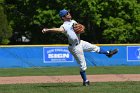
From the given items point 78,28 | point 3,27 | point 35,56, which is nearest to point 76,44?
point 78,28

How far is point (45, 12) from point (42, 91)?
84.4ft

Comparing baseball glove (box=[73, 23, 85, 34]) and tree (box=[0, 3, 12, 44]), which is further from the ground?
baseball glove (box=[73, 23, 85, 34])

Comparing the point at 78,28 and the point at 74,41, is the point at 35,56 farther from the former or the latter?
the point at 78,28

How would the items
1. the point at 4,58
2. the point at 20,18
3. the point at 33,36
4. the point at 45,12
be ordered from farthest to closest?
the point at 33,36
the point at 20,18
the point at 45,12
the point at 4,58

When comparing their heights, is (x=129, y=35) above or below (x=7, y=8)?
below

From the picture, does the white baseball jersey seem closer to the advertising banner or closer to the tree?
the advertising banner

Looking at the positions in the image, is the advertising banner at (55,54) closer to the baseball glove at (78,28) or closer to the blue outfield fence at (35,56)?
the blue outfield fence at (35,56)

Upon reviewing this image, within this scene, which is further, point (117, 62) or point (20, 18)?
point (20, 18)

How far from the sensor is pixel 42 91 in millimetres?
11320

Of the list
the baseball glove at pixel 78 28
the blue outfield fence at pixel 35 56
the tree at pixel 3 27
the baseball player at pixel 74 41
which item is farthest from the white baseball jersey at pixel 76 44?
the tree at pixel 3 27

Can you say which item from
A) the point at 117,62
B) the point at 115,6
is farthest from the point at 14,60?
the point at 115,6

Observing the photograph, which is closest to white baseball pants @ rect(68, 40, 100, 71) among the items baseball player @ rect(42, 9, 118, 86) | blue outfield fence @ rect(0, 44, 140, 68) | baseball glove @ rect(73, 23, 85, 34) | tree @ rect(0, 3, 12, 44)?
baseball player @ rect(42, 9, 118, 86)

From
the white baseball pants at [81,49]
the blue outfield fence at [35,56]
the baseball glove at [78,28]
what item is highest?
the baseball glove at [78,28]

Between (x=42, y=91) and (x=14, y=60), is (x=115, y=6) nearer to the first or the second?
(x=14, y=60)
